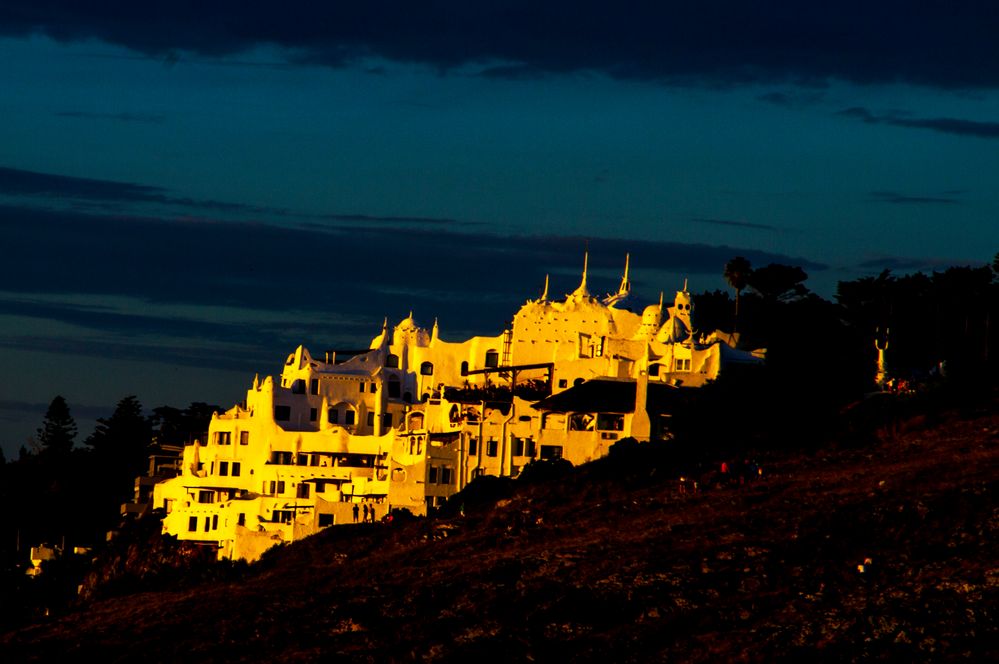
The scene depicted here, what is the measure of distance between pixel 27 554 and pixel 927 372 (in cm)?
6217

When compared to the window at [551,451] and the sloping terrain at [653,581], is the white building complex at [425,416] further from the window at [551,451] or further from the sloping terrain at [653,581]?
the sloping terrain at [653,581]

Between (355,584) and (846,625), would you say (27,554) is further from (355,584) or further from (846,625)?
(846,625)

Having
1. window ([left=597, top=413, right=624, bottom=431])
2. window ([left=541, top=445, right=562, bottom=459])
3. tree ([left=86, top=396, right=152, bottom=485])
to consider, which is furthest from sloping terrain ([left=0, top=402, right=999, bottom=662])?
tree ([left=86, top=396, right=152, bottom=485])

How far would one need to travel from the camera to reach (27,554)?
499ft

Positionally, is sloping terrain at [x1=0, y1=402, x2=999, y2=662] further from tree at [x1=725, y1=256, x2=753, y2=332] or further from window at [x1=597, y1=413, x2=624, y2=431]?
tree at [x1=725, y1=256, x2=753, y2=332]

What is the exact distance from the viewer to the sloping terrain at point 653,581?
70.4 meters

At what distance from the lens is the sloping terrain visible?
70438 mm

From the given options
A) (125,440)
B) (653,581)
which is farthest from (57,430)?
(653,581)

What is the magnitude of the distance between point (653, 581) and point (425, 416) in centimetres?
4643

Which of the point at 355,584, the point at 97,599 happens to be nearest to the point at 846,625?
the point at 355,584

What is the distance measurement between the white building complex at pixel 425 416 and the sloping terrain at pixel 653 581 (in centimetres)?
788

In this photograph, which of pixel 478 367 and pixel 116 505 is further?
pixel 116 505

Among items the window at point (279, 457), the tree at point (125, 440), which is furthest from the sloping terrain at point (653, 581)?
the tree at point (125, 440)

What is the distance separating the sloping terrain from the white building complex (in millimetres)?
7877
